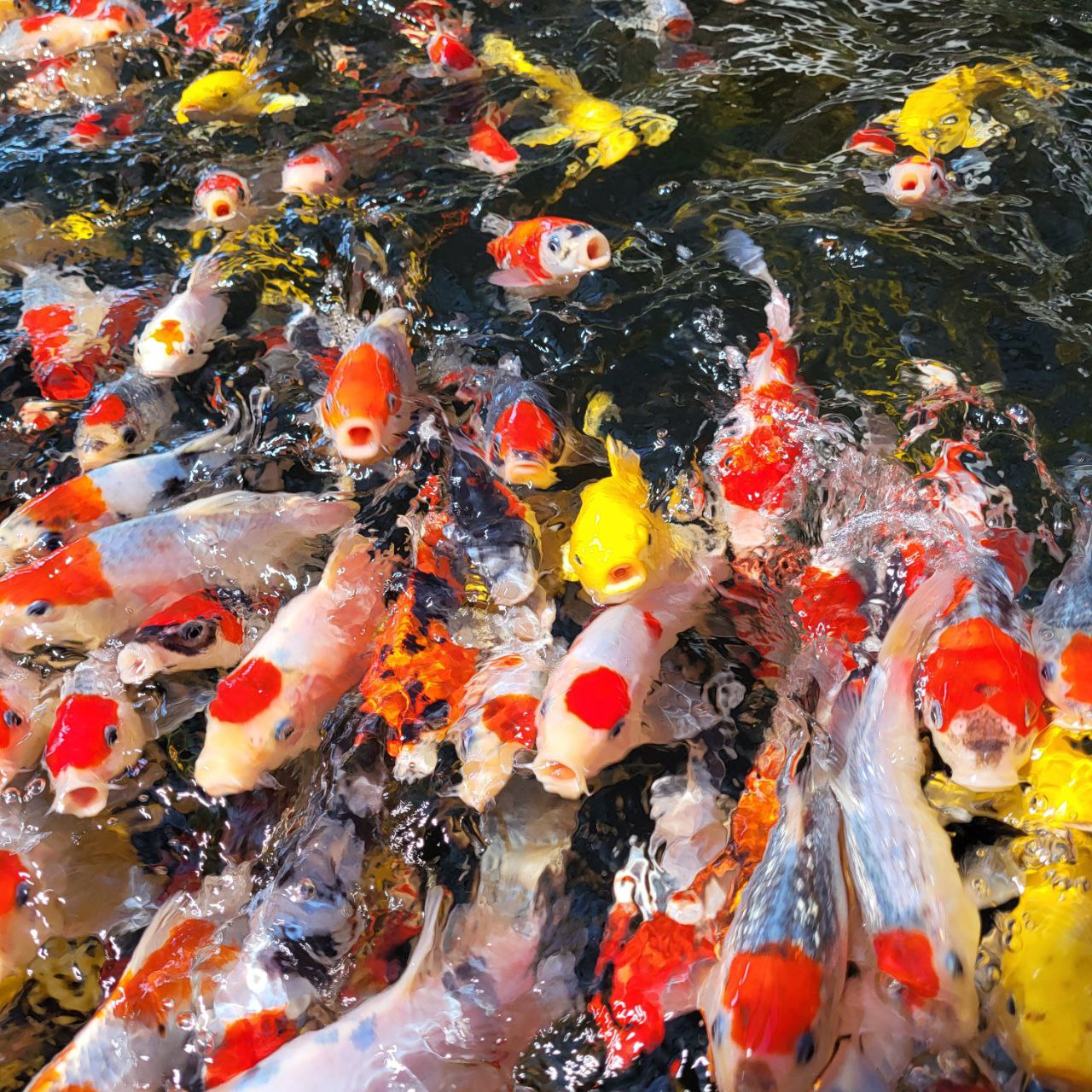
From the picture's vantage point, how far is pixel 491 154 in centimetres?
436

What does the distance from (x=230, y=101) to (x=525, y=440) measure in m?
3.29

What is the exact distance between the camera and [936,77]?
434 cm

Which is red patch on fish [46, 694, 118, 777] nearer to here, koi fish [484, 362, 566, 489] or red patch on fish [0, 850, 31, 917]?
red patch on fish [0, 850, 31, 917]

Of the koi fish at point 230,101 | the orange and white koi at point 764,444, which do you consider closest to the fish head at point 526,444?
the orange and white koi at point 764,444

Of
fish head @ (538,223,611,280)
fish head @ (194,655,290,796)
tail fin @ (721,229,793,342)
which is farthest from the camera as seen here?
fish head @ (538,223,611,280)

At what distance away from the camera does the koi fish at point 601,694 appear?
86.8 inches

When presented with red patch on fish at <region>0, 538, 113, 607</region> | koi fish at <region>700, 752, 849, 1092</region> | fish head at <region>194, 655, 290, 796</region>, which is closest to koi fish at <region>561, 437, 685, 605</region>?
koi fish at <region>700, 752, 849, 1092</region>

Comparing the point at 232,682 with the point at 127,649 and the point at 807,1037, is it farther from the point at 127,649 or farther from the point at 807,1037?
the point at 807,1037

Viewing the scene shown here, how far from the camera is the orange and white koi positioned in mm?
2830

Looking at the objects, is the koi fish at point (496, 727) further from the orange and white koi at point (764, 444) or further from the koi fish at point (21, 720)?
the koi fish at point (21, 720)

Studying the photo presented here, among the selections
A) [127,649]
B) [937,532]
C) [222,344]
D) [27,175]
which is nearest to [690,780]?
[937,532]

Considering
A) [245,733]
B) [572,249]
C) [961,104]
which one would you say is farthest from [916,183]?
[245,733]

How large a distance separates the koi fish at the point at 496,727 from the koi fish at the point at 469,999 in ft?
0.40

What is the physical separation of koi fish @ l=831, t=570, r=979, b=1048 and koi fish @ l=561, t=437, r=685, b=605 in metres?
0.63
